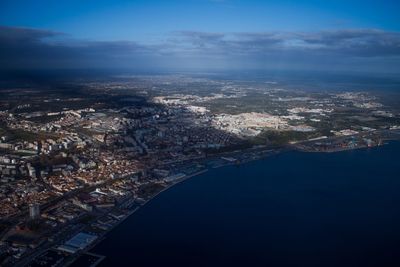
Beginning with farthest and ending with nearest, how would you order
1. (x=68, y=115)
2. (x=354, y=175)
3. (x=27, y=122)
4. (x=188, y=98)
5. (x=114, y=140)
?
1. (x=188, y=98)
2. (x=68, y=115)
3. (x=27, y=122)
4. (x=114, y=140)
5. (x=354, y=175)

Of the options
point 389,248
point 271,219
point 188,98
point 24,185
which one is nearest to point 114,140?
point 24,185

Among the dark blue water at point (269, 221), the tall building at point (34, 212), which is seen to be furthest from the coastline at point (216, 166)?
the tall building at point (34, 212)

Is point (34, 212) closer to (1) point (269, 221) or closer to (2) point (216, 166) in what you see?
(1) point (269, 221)

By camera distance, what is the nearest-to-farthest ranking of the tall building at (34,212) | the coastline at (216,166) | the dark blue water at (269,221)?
the dark blue water at (269,221) < the coastline at (216,166) < the tall building at (34,212)

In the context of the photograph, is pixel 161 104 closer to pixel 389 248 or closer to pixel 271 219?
pixel 271 219

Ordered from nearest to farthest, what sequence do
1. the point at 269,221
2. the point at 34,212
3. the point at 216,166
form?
the point at 34,212, the point at 269,221, the point at 216,166

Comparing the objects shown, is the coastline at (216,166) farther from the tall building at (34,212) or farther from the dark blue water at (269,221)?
the tall building at (34,212)

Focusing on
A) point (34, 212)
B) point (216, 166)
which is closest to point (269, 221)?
point (216, 166)

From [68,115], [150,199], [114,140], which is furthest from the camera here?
[68,115]

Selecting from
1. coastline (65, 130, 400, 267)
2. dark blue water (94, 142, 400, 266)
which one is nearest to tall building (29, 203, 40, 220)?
coastline (65, 130, 400, 267)
